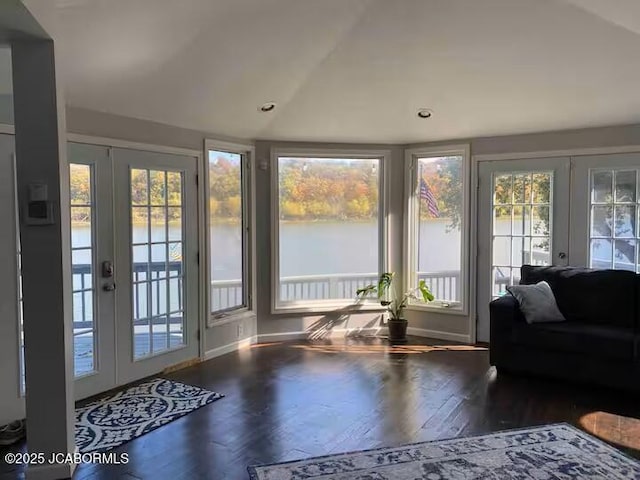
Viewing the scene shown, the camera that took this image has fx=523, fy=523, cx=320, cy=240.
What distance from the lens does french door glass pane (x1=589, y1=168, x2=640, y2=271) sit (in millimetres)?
4848

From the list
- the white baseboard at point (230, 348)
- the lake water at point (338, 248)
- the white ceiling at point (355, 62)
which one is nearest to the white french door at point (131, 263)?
the white baseboard at point (230, 348)

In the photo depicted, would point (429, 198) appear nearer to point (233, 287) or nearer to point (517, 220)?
point (517, 220)

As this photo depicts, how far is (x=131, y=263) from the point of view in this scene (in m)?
4.34

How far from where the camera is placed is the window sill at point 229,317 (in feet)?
16.9

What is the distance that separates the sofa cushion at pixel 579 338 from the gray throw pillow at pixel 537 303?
0.26 feet

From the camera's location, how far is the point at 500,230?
550cm

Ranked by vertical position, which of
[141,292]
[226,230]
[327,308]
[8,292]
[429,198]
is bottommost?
[327,308]

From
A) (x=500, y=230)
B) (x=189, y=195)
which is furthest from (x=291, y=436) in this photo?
(x=500, y=230)

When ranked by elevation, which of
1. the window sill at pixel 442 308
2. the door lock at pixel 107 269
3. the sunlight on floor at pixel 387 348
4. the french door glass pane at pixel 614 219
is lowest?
the sunlight on floor at pixel 387 348

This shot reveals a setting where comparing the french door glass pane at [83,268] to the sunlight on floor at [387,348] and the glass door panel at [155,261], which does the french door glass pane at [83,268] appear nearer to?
the glass door panel at [155,261]

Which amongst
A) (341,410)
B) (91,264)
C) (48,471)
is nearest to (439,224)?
(341,410)

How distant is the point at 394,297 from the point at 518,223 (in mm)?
1593

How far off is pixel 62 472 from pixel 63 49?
8.03ft

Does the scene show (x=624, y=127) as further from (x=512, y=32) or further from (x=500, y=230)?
(x=512, y=32)
